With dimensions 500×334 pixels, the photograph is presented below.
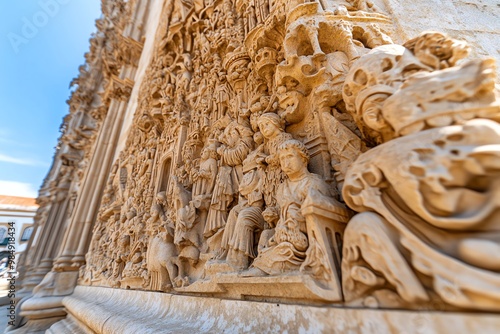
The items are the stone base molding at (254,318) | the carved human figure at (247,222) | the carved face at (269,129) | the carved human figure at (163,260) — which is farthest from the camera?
the carved human figure at (163,260)

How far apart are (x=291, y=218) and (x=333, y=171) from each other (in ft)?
1.20

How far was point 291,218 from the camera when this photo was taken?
1164 millimetres

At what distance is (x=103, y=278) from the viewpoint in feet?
11.5

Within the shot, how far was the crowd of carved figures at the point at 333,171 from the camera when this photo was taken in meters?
0.67

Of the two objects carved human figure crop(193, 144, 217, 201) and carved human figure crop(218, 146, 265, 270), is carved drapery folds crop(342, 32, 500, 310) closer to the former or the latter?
carved human figure crop(218, 146, 265, 270)

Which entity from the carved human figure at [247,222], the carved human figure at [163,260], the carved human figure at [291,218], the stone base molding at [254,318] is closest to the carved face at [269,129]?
the carved human figure at [247,222]

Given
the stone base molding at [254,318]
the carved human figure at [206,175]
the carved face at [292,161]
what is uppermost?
the carved human figure at [206,175]

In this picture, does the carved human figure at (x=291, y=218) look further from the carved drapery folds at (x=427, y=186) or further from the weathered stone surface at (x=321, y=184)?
the carved drapery folds at (x=427, y=186)

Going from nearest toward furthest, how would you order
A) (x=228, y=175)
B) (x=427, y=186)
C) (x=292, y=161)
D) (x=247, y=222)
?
(x=427, y=186) → (x=292, y=161) → (x=247, y=222) → (x=228, y=175)

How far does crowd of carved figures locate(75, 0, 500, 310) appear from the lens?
67 centimetres

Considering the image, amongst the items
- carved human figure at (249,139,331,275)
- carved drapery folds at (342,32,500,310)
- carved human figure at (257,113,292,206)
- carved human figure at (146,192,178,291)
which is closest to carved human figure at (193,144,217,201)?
carved human figure at (146,192,178,291)

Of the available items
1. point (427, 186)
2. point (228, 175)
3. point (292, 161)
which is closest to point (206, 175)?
point (228, 175)

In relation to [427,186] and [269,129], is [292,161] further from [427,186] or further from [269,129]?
[427,186]

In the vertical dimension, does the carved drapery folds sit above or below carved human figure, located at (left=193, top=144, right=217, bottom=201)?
below
